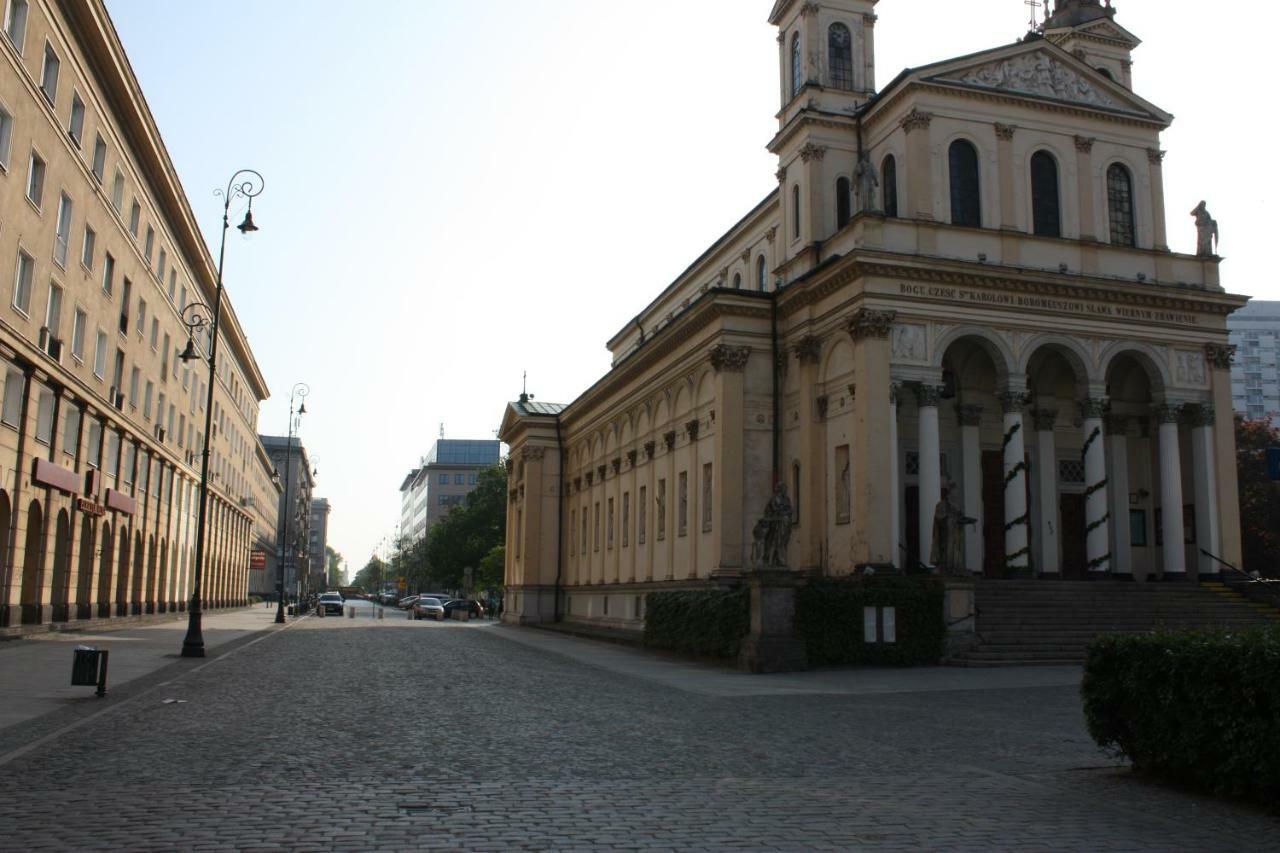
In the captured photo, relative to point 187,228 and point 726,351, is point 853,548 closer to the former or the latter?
point 726,351

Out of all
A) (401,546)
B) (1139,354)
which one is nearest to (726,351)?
(1139,354)

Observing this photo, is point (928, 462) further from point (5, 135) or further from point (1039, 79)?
point (5, 135)

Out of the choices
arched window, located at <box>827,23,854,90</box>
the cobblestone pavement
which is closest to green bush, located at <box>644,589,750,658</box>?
the cobblestone pavement

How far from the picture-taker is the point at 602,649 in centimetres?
3525

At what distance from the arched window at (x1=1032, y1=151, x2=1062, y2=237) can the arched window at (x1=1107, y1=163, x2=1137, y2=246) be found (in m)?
1.89

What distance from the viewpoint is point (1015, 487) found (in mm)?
31938

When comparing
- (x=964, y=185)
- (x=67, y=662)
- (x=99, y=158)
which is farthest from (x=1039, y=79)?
(x=67, y=662)

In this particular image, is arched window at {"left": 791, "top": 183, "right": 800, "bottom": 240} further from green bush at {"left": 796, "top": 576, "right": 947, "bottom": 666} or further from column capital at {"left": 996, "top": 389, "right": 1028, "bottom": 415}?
green bush at {"left": 796, "top": 576, "right": 947, "bottom": 666}

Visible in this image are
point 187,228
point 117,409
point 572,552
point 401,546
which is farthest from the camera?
point 401,546

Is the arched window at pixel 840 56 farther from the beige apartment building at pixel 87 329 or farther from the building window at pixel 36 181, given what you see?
the building window at pixel 36 181

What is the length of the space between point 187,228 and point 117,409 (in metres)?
14.9

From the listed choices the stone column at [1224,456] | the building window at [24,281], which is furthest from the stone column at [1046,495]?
the building window at [24,281]

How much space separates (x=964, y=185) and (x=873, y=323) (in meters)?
6.53

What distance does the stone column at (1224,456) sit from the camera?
33.1 meters
